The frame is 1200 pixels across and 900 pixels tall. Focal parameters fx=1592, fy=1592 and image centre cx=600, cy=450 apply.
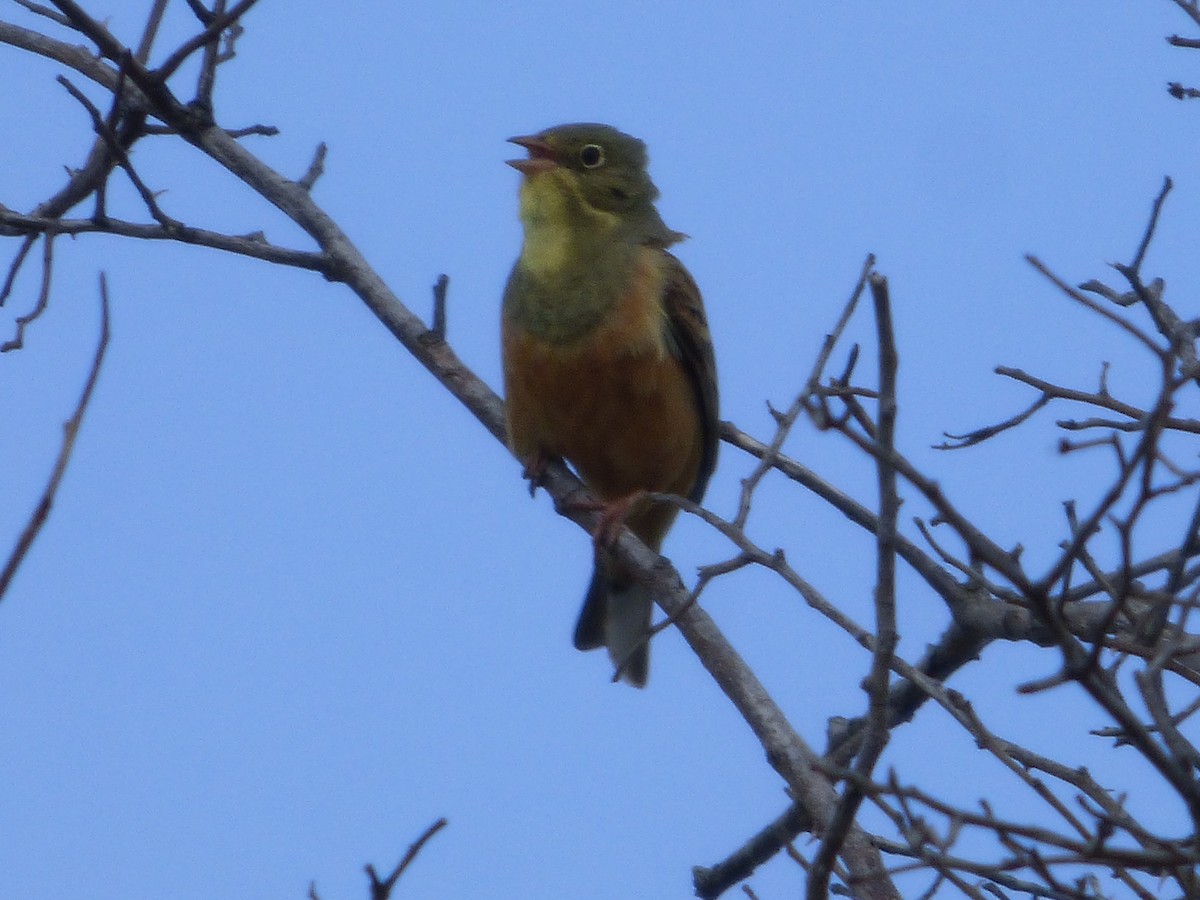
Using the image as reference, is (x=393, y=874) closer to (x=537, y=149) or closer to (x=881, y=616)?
(x=881, y=616)

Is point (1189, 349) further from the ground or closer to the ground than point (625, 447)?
closer to the ground

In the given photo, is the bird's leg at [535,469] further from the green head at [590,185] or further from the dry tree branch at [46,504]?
the dry tree branch at [46,504]

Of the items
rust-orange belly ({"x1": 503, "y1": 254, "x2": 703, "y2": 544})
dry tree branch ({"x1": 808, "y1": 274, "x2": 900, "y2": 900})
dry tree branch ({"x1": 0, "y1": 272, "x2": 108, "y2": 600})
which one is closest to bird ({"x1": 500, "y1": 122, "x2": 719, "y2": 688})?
rust-orange belly ({"x1": 503, "y1": 254, "x2": 703, "y2": 544})

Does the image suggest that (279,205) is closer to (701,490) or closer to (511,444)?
(511,444)

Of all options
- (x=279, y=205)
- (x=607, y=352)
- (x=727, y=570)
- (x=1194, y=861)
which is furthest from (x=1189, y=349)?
(x=279, y=205)

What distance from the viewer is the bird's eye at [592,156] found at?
7.11 meters

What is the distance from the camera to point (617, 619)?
7.21 metres

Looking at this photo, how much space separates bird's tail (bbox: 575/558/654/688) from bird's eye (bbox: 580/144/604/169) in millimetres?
1781

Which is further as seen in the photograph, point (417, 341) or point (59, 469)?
point (417, 341)

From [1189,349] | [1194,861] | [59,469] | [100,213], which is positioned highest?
[100,213]

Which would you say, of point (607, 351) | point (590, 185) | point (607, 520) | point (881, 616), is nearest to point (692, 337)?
point (607, 351)

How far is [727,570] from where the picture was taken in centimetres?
376

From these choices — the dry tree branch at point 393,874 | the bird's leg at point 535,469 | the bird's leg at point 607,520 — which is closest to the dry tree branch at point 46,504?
the dry tree branch at point 393,874

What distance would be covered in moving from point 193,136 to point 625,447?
215 cm
